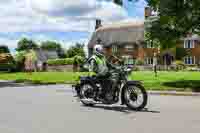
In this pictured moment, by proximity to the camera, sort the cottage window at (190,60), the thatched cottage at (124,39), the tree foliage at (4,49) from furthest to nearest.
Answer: the thatched cottage at (124,39) < the cottage window at (190,60) < the tree foliage at (4,49)

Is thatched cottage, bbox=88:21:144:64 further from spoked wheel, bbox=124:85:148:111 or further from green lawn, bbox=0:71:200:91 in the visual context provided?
spoked wheel, bbox=124:85:148:111

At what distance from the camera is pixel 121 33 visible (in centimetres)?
8956

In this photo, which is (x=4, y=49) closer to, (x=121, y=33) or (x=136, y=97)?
(x=136, y=97)

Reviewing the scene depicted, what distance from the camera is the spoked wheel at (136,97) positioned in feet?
40.6

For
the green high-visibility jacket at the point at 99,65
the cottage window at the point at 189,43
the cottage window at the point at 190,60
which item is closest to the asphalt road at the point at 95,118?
the green high-visibility jacket at the point at 99,65

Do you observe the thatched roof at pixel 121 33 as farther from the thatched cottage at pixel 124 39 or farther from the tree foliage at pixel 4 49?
the tree foliage at pixel 4 49

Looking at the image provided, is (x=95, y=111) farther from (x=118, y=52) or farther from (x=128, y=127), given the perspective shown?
(x=118, y=52)

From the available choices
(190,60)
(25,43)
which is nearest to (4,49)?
(190,60)

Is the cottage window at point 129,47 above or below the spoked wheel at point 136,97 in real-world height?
above

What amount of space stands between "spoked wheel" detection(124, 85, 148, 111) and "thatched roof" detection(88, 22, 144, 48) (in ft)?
236

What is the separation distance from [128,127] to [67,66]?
182 feet

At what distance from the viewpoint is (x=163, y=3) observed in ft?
79.5

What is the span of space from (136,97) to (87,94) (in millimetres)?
1717

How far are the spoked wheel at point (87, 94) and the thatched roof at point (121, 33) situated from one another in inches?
2792
